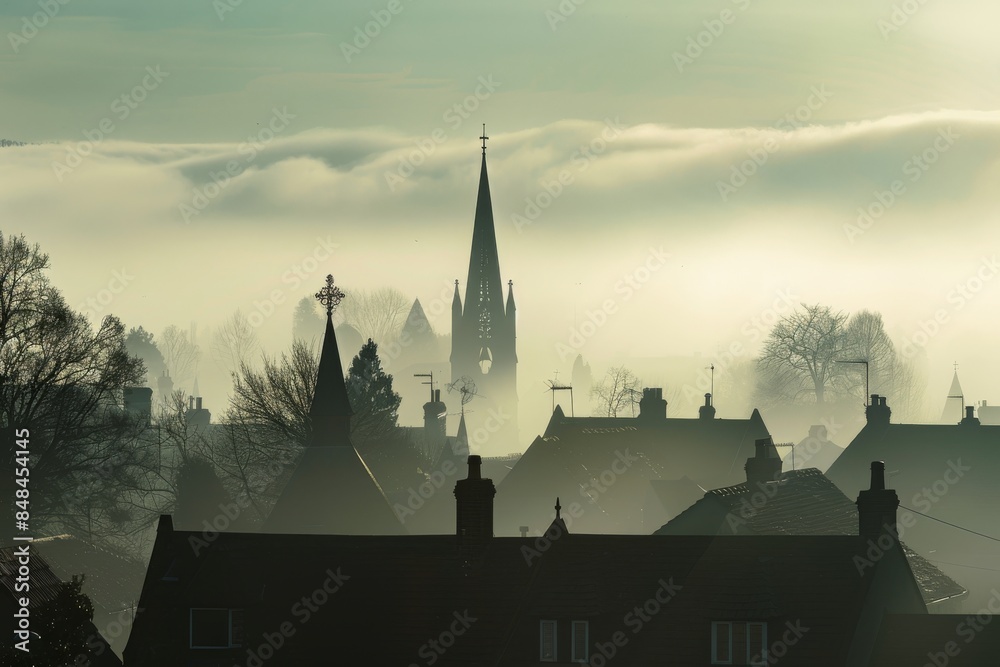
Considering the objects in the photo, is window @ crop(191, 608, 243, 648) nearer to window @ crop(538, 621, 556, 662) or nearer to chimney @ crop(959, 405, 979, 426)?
window @ crop(538, 621, 556, 662)

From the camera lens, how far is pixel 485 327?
7185 inches

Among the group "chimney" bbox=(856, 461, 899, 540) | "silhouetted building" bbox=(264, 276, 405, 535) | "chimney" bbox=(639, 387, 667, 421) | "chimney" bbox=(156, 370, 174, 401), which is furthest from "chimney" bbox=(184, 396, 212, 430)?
"chimney" bbox=(856, 461, 899, 540)

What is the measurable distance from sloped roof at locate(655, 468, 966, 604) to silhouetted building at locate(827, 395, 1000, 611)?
18.3 meters

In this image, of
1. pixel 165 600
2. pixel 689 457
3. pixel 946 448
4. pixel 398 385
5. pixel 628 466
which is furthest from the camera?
pixel 398 385

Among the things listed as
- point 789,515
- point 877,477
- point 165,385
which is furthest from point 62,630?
point 165,385

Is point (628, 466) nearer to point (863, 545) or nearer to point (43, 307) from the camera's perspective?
point (43, 307)

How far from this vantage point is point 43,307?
52.3m

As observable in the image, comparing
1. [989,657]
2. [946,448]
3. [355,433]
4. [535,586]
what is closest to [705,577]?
[535,586]

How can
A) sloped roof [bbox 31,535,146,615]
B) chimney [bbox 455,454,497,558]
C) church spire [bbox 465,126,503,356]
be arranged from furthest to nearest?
church spire [bbox 465,126,503,356] < sloped roof [bbox 31,535,146,615] < chimney [bbox 455,454,497,558]

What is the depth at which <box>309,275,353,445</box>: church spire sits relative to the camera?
5628 cm

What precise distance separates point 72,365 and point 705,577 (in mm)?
29563

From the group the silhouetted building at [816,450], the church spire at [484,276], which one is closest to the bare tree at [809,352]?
the silhouetted building at [816,450]

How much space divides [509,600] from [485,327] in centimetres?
15025

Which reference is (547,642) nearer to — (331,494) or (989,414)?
(331,494)
